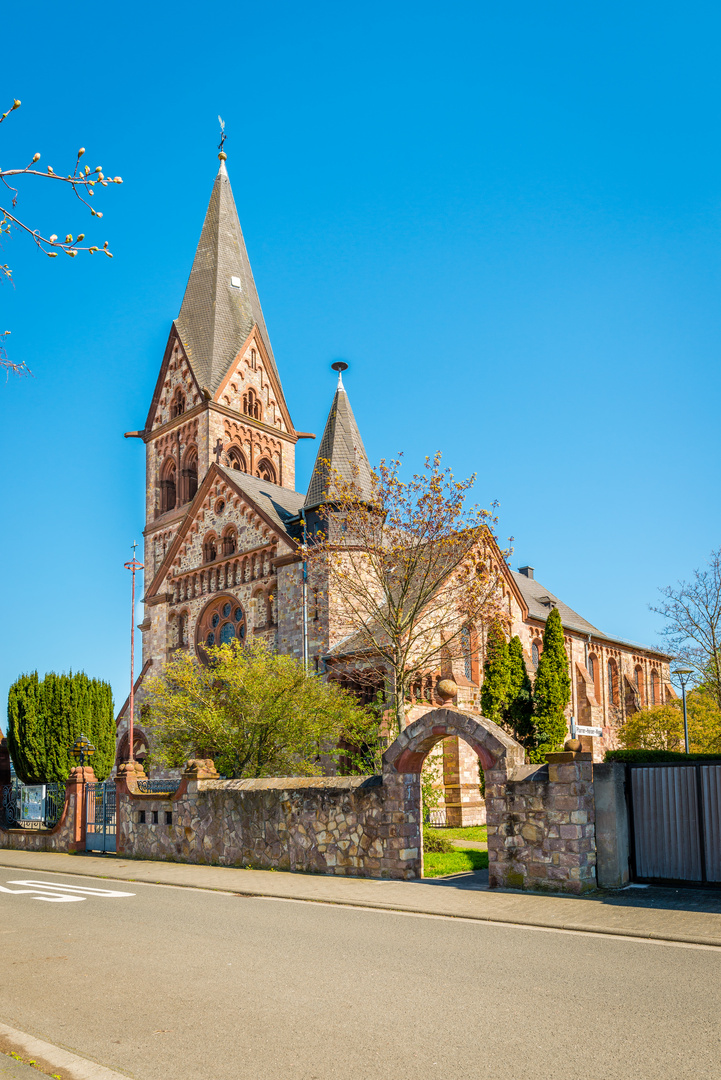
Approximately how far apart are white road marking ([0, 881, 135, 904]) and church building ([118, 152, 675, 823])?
1540 cm

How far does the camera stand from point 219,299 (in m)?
51.1

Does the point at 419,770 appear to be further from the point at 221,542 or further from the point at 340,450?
the point at 221,542

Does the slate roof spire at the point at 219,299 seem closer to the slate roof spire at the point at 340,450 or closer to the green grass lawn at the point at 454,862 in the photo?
the slate roof spire at the point at 340,450

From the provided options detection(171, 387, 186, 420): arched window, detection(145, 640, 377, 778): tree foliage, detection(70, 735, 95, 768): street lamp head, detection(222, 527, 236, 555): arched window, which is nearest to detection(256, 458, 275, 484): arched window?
detection(171, 387, 186, 420): arched window

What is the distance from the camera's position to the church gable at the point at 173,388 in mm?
49000

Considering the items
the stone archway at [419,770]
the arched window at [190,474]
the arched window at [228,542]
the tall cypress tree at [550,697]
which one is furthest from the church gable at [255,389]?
the stone archway at [419,770]

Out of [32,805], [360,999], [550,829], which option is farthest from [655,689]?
[360,999]

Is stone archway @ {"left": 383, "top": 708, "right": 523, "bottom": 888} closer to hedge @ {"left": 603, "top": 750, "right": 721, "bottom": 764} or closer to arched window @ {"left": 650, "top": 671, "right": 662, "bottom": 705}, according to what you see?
hedge @ {"left": 603, "top": 750, "right": 721, "bottom": 764}

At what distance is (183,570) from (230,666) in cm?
1658

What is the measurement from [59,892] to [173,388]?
39269 millimetres

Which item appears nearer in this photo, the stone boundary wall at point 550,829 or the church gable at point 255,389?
the stone boundary wall at point 550,829

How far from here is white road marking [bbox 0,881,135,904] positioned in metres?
13.3

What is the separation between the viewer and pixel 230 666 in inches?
973

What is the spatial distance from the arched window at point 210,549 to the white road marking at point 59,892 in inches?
952
